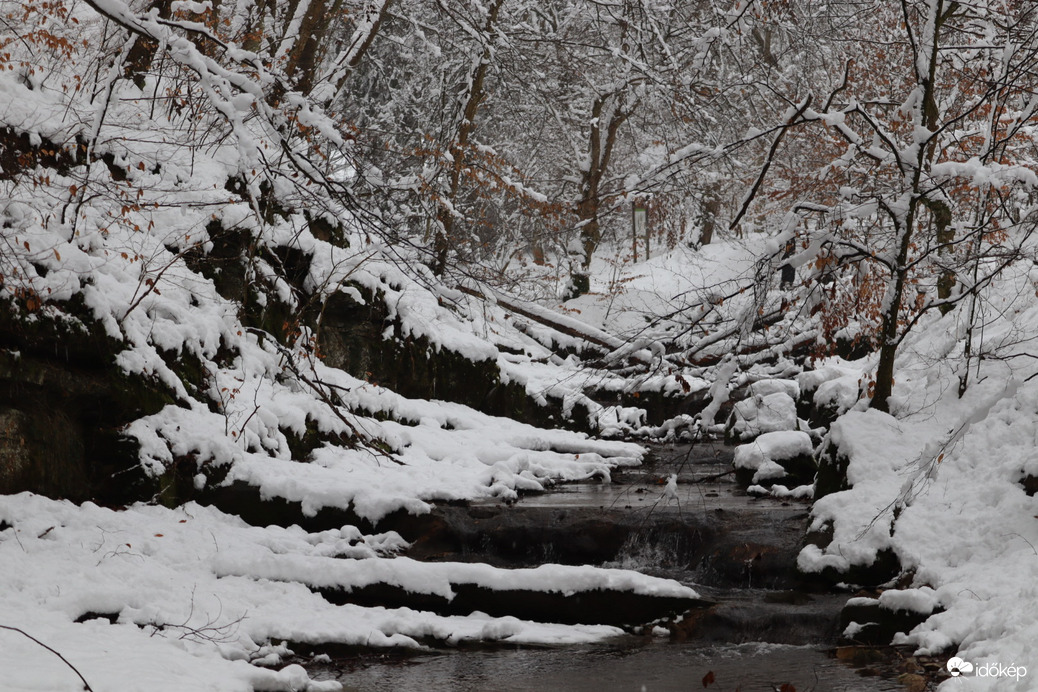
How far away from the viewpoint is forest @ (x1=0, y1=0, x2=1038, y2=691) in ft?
16.2

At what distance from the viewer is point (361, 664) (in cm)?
571

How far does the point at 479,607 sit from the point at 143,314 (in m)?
4.57

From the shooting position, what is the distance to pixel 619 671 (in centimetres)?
559

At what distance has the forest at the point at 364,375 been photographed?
4941 millimetres

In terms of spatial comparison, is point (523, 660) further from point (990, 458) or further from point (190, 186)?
point (190, 186)

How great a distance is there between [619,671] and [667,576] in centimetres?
234

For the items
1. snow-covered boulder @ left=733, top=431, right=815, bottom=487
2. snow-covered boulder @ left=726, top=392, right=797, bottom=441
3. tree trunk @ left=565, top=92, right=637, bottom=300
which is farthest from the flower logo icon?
tree trunk @ left=565, top=92, right=637, bottom=300

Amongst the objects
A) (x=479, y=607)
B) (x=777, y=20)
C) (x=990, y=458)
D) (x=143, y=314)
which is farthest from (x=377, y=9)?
(x=990, y=458)

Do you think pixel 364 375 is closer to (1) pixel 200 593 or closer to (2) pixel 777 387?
(1) pixel 200 593

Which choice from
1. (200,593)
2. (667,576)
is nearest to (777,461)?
(667,576)

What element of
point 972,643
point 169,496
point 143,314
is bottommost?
point 972,643

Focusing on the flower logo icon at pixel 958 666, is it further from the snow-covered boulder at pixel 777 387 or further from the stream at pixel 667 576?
the snow-covered boulder at pixel 777 387

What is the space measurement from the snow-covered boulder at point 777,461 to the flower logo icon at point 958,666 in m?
5.26

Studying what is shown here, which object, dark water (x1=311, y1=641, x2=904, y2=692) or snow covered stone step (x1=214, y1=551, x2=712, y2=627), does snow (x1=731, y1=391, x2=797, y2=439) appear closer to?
snow covered stone step (x1=214, y1=551, x2=712, y2=627)
